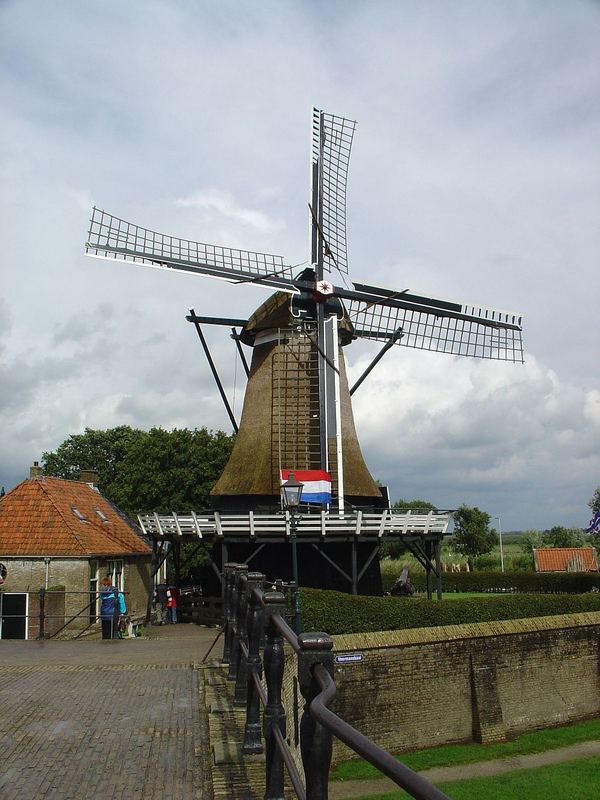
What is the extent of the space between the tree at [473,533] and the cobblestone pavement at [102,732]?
216 ft

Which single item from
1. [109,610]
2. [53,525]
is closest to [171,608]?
[53,525]

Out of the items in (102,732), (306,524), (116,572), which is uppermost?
(306,524)

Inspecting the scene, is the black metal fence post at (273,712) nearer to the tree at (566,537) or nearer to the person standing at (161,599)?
the person standing at (161,599)

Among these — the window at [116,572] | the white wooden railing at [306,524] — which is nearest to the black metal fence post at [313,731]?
the white wooden railing at [306,524]

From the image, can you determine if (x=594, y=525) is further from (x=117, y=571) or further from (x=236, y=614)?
(x=236, y=614)

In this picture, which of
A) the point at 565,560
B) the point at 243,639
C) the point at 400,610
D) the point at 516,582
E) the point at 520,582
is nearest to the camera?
the point at 243,639

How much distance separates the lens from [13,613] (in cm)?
1734

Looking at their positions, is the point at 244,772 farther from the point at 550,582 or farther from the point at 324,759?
the point at 550,582

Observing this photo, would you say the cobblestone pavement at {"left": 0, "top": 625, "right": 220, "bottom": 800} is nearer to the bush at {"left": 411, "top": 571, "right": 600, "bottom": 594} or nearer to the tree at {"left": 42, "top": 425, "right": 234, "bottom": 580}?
the tree at {"left": 42, "top": 425, "right": 234, "bottom": 580}

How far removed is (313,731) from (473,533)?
7140 cm

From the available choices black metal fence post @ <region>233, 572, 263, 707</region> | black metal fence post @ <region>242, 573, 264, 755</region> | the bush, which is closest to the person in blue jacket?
black metal fence post @ <region>233, 572, 263, 707</region>

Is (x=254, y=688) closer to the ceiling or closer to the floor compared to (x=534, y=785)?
closer to the ceiling

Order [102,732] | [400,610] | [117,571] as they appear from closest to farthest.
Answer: [102,732], [400,610], [117,571]

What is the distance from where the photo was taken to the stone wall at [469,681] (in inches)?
490
